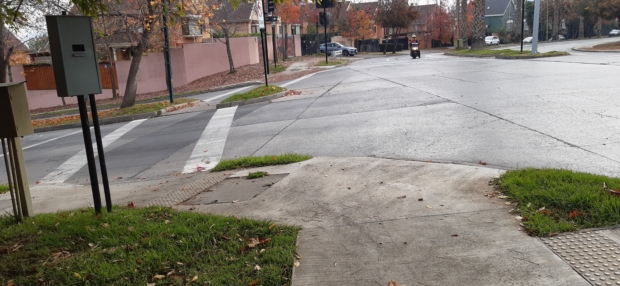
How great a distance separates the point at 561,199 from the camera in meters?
4.96

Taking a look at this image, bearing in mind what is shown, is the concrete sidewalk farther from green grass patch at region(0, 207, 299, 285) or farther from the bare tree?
the bare tree

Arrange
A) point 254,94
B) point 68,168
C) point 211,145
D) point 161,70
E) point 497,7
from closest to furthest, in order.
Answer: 1. point 68,168
2. point 211,145
3. point 254,94
4. point 161,70
5. point 497,7

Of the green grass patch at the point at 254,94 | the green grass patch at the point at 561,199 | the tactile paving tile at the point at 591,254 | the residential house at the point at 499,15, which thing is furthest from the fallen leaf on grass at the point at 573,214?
the residential house at the point at 499,15

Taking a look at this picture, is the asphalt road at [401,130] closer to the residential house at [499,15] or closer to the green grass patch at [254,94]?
the green grass patch at [254,94]

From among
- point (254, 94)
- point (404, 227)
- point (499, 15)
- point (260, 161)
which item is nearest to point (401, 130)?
point (260, 161)

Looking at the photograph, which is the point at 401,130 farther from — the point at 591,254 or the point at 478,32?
the point at 478,32

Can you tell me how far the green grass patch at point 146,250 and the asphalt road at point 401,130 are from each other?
3582mm

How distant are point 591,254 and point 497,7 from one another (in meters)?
86.0

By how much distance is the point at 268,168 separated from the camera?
8016mm

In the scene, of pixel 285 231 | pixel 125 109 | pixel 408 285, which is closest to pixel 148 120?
pixel 125 109

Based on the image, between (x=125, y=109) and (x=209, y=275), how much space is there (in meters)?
16.0

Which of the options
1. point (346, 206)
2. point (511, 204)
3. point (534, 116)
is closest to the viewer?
point (511, 204)

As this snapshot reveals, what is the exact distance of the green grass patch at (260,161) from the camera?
27.1ft

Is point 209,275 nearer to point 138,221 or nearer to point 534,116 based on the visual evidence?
point 138,221
